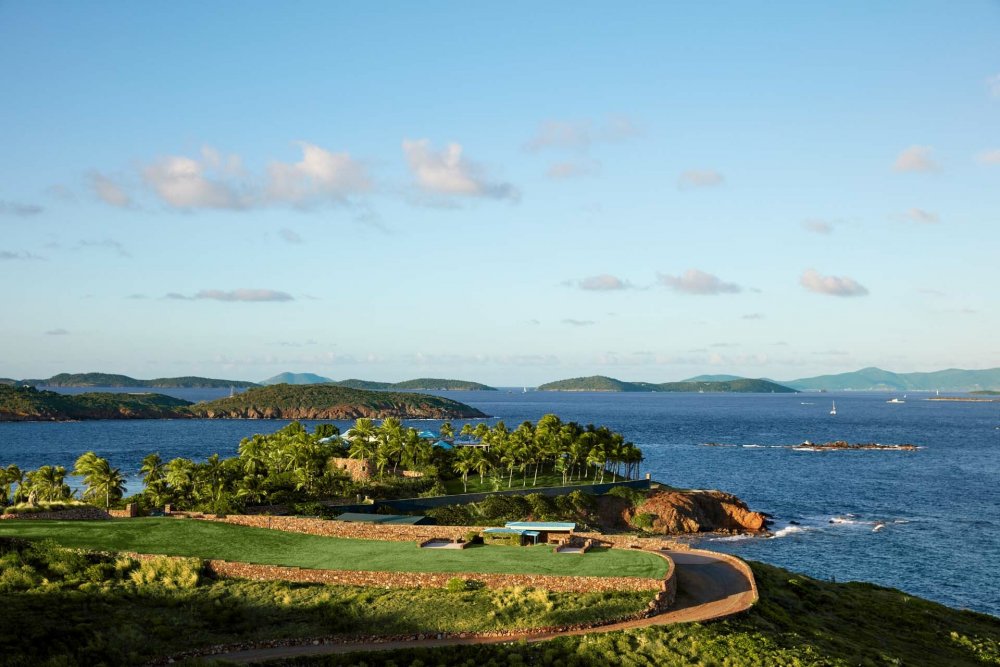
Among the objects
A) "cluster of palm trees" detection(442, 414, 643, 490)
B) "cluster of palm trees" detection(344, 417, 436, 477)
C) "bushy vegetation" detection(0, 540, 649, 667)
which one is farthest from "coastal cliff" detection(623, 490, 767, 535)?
"bushy vegetation" detection(0, 540, 649, 667)

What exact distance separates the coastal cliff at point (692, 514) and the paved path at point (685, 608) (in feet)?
104

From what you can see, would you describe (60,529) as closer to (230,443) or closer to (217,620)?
(217,620)

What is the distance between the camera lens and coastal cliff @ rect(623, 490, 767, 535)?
80062mm

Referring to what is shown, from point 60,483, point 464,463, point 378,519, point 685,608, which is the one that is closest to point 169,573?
point 378,519

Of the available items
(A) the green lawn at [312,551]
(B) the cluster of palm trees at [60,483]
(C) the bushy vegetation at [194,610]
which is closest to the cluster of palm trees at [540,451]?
(B) the cluster of palm trees at [60,483]

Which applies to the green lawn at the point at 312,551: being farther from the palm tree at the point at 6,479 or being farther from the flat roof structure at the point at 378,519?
the palm tree at the point at 6,479

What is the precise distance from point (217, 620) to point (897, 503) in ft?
292

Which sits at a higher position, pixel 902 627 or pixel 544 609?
pixel 544 609

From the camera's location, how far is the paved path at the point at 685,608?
3306 centimetres

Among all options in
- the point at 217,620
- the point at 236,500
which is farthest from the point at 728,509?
the point at 217,620

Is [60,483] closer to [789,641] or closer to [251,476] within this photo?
[251,476]

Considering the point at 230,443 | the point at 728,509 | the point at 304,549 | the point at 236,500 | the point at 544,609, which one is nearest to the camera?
the point at 544,609

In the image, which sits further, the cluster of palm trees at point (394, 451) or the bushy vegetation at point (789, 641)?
the cluster of palm trees at point (394, 451)

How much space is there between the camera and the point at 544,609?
36000 mm
